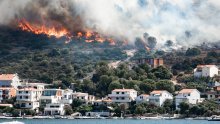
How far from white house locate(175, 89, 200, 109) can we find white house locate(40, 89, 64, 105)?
1107 centimetres

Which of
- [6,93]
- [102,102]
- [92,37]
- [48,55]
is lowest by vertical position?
[102,102]

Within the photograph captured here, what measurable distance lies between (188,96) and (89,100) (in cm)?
904

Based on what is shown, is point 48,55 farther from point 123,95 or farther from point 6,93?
point 123,95

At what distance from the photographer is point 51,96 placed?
67.4 meters

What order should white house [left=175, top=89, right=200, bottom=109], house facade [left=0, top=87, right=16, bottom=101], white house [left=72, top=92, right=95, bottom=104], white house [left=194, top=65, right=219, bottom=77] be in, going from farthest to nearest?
white house [left=194, top=65, right=219, bottom=77], house facade [left=0, top=87, right=16, bottom=101], white house [left=72, top=92, right=95, bottom=104], white house [left=175, top=89, right=200, bottom=109]

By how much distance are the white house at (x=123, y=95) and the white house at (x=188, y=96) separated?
4309mm

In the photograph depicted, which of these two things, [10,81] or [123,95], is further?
[10,81]

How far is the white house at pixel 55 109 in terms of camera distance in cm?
6490

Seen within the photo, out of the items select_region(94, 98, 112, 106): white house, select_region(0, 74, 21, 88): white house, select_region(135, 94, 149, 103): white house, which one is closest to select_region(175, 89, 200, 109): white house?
select_region(135, 94, 149, 103): white house

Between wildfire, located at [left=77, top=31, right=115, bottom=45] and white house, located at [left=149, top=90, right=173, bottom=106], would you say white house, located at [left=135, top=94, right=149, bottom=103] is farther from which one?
wildfire, located at [left=77, top=31, right=115, bottom=45]

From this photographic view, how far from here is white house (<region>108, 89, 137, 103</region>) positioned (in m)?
66.2

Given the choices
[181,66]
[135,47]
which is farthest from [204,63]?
[135,47]

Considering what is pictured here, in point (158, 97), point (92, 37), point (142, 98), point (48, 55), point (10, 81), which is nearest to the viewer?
point (158, 97)

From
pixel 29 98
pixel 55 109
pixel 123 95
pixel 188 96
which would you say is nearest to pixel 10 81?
pixel 29 98
